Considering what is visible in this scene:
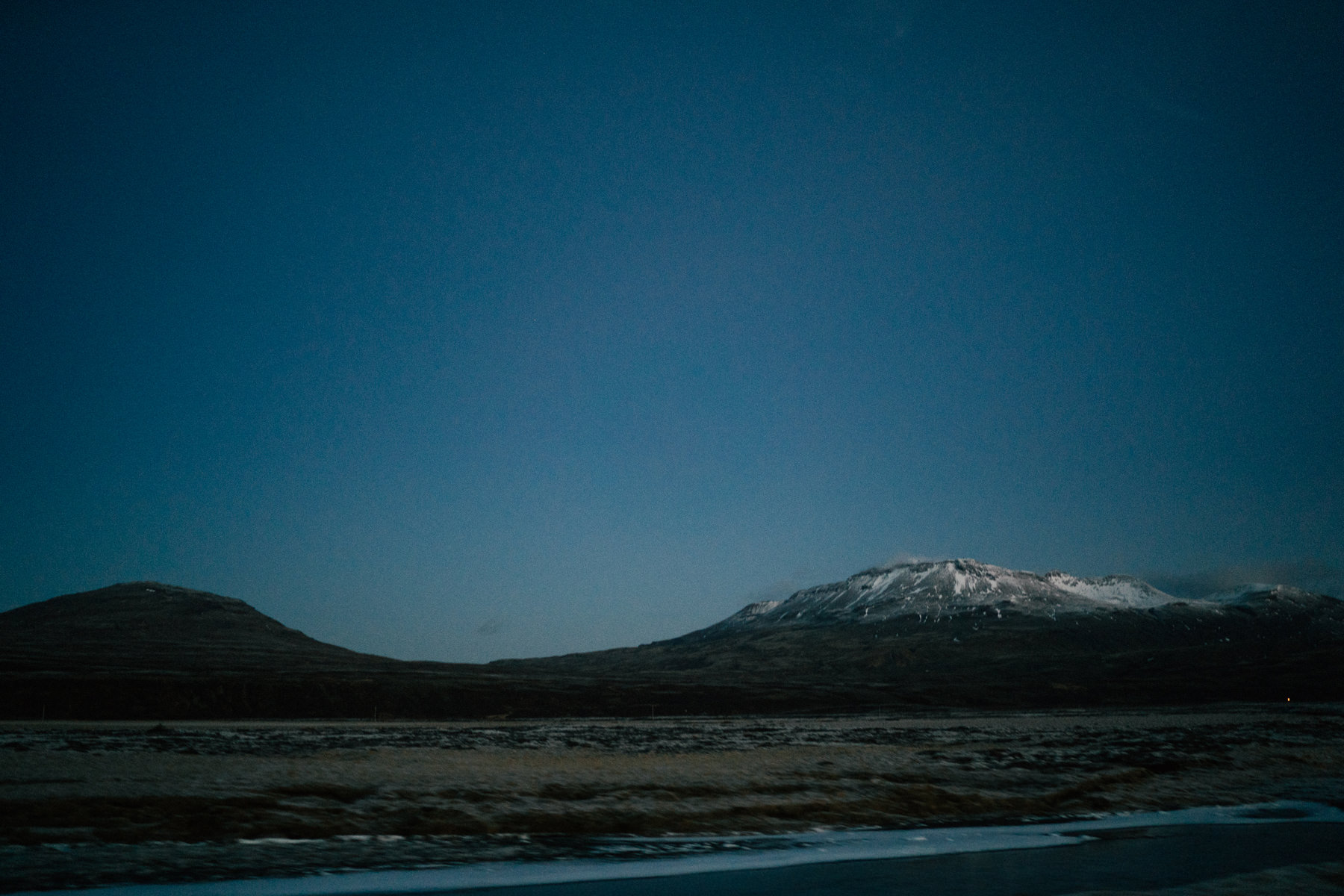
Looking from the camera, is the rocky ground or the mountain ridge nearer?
the rocky ground

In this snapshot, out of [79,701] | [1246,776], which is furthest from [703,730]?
[79,701]

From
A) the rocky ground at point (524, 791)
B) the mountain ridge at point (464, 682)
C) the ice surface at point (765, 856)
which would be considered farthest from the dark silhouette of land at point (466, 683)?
the ice surface at point (765, 856)

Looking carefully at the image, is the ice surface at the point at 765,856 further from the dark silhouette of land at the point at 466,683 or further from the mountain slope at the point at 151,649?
the mountain slope at the point at 151,649

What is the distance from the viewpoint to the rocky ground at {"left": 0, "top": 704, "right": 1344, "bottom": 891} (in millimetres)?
16031

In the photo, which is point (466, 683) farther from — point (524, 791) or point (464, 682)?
point (524, 791)

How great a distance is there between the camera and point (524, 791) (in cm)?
2264

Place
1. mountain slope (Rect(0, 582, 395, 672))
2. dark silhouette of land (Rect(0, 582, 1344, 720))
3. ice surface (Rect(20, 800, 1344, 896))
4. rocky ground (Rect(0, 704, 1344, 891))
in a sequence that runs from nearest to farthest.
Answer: ice surface (Rect(20, 800, 1344, 896))
rocky ground (Rect(0, 704, 1344, 891))
dark silhouette of land (Rect(0, 582, 1344, 720))
mountain slope (Rect(0, 582, 395, 672))

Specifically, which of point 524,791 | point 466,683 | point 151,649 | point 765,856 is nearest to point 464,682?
point 466,683

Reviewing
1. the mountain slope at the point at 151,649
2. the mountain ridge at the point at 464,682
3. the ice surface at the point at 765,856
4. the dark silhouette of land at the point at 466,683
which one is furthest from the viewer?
the mountain slope at the point at 151,649

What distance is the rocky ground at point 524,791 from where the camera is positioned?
16031 mm

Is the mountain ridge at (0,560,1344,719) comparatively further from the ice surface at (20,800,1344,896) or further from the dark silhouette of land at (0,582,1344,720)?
the ice surface at (20,800,1344,896)

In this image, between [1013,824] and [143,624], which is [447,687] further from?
[143,624]

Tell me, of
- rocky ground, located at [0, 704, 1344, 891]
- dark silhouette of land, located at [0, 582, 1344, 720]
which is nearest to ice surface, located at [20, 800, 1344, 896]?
rocky ground, located at [0, 704, 1344, 891]

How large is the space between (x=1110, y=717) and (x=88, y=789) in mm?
78770
